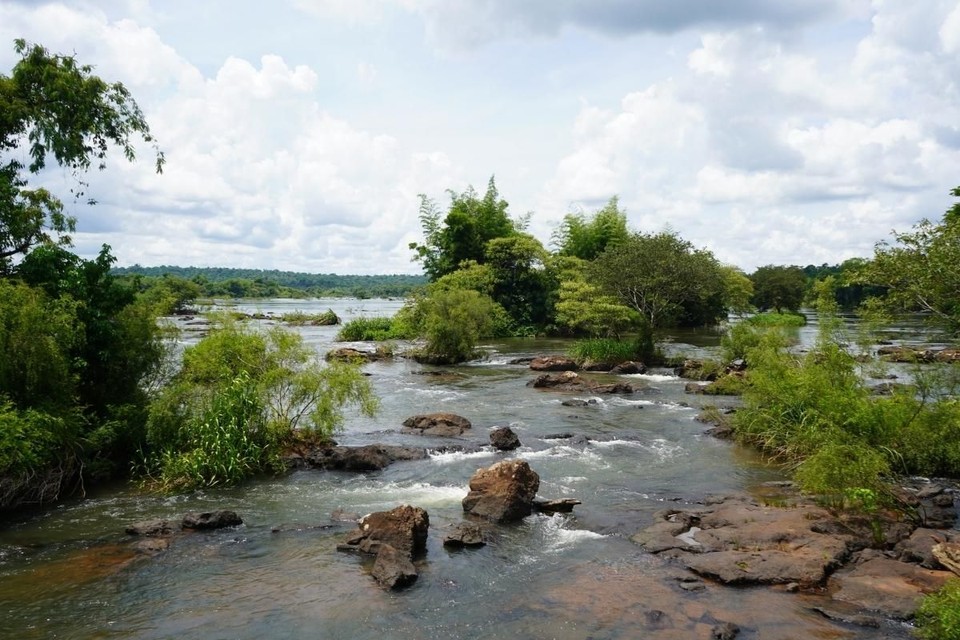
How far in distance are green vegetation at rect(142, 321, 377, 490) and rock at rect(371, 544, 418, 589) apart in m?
7.12

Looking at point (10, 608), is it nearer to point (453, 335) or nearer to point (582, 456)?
point (582, 456)

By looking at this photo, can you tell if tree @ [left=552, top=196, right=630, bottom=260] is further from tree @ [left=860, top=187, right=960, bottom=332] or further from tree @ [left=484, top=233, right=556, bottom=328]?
tree @ [left=860, top=187, right=960, bottom=332]

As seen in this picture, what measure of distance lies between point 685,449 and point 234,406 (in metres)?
14.1

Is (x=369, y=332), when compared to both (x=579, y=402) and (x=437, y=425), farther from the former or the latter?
(x=437, y=425)

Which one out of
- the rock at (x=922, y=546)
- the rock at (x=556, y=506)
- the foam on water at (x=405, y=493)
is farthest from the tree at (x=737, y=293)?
the rock at (x=922, y=546)

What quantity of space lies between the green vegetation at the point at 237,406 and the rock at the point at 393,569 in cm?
712

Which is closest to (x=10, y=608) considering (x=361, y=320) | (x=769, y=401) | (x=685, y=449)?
(x=685, y=449)

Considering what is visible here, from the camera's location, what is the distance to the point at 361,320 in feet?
215

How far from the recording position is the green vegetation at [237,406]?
17922 millimetres

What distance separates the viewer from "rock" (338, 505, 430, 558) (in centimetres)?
1334

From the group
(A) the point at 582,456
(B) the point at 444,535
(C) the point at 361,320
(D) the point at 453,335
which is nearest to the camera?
(B) the point at 444,535

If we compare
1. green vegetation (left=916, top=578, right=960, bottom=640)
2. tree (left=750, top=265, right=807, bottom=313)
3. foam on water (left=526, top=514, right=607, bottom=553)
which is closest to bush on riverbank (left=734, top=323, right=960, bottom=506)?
green vegetation (left=916, top=578, right=960, bottom=640)

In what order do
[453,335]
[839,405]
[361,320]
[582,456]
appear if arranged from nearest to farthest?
[839,405] → [582,456] → [453,335] → [361,320]

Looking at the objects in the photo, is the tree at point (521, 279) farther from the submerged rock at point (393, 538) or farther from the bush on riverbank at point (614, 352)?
the submerged rock at point (393, 538)
